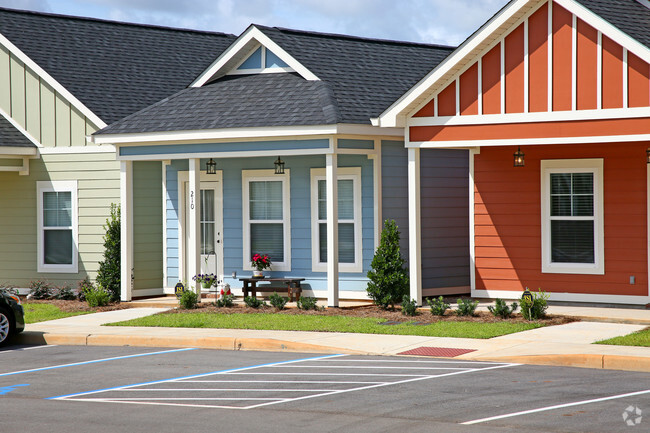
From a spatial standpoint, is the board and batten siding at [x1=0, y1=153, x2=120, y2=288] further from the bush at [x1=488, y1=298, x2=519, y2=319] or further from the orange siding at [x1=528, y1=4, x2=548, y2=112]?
the orange siding at [x1=528, y1=4, x2=548, y2=112]

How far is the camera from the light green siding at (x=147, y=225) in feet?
69.4

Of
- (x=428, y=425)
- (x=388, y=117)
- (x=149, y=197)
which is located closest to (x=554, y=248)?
(x=388, y=117)

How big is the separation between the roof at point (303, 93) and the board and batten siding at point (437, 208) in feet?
4.50

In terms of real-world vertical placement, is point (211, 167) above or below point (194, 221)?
above

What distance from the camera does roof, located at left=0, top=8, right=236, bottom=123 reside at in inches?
872

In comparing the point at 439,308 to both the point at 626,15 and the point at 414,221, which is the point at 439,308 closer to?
the point at 414,221

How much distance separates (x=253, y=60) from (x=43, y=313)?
7.04 m

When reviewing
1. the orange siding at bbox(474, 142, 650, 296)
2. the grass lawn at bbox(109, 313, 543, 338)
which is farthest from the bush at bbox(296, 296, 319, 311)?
the orange siding at bbox(474, 142, 650, 296)

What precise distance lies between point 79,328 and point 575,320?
8.51 meters

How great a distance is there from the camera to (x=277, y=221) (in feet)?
66.4

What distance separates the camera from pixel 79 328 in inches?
661

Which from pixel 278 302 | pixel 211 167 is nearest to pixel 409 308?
pixel 278 302

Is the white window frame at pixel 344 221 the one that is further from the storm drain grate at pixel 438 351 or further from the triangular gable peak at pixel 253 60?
the storm drain grate at pixel 438 351

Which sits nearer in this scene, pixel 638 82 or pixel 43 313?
pixel 638 82
